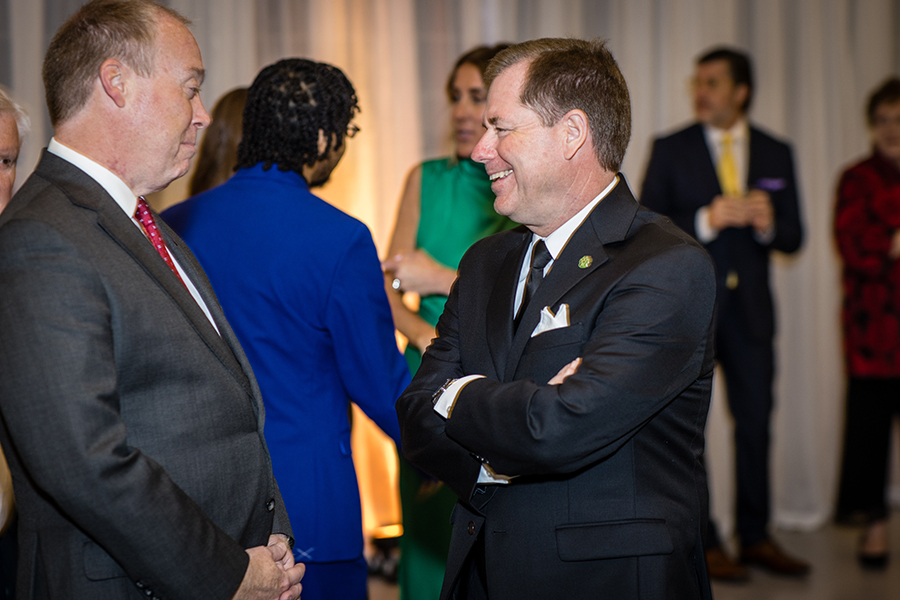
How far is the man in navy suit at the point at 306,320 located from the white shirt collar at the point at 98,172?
54cm

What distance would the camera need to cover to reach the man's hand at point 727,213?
3.75 meters

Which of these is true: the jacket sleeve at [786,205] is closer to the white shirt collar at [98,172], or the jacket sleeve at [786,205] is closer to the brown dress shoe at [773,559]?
the brown dress shoe at [773,559]

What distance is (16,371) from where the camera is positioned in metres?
1.17

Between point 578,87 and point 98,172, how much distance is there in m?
0.86

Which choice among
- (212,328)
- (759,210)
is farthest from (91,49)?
(759,210)

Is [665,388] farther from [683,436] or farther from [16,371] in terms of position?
[16,371]

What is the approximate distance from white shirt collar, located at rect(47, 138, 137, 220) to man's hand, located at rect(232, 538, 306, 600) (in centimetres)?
62

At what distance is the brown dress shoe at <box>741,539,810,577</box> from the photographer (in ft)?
12.6

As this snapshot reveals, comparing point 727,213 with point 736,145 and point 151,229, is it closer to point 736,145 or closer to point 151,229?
point 736,145

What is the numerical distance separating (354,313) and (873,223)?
3.12 m

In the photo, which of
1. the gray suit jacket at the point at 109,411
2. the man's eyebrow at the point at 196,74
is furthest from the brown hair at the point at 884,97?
the gray suit jacket at the point at 109,411

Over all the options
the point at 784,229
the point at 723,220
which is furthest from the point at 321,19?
the point at 784,229

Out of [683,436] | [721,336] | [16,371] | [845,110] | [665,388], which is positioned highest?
[845,110]

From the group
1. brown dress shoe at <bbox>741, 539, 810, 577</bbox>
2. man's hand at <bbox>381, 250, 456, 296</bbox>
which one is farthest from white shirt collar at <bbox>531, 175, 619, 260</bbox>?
brown dress shoe at <bbox>741, 539, 810, 577</bbox>
